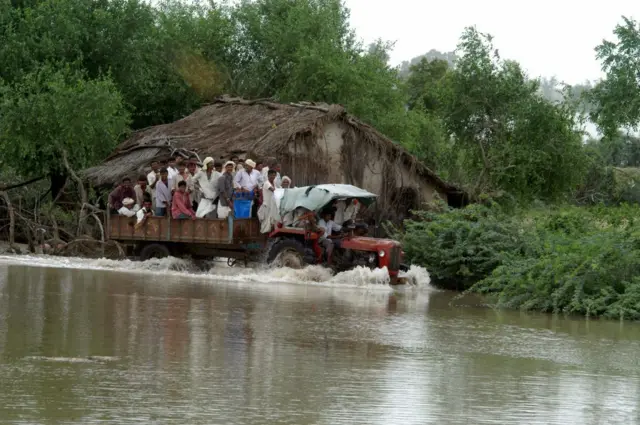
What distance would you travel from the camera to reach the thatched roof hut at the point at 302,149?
27.0 meters

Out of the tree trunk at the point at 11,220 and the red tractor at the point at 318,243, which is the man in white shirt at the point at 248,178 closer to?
the red tractor at the point at 318,243

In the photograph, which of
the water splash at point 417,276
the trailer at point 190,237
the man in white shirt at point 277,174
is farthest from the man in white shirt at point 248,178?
the water splash at point 417,276

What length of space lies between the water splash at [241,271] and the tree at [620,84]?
351 inches

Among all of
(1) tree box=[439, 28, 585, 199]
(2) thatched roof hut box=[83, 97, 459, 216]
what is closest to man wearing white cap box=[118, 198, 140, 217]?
(2) thatched roof hut box=[83, 97, 459, 216]

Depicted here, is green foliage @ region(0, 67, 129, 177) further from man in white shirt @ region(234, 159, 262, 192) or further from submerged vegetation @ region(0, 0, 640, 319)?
man in white shirt @ region(234, 159, 262, 192)

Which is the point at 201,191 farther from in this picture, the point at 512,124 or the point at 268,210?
the point at 512,124

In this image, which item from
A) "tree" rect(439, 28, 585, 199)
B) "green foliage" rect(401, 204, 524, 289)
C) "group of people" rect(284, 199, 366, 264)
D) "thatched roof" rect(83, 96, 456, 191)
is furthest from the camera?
"tree" rect(439, 28, 585, 199)

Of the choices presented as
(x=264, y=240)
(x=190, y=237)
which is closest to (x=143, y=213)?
(x=190, y=237)

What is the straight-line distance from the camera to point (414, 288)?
71.3 feet

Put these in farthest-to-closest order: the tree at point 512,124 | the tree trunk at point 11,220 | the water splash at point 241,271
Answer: the tree at point 512,124 < the tree trunk at point 11,220 < the water splash at point 241,271

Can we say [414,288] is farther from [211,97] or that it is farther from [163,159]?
[211,97]

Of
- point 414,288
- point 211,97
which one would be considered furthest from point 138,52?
point 414,288

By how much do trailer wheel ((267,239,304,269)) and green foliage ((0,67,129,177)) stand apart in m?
9.18

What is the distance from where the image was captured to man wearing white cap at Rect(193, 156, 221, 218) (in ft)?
76.0
